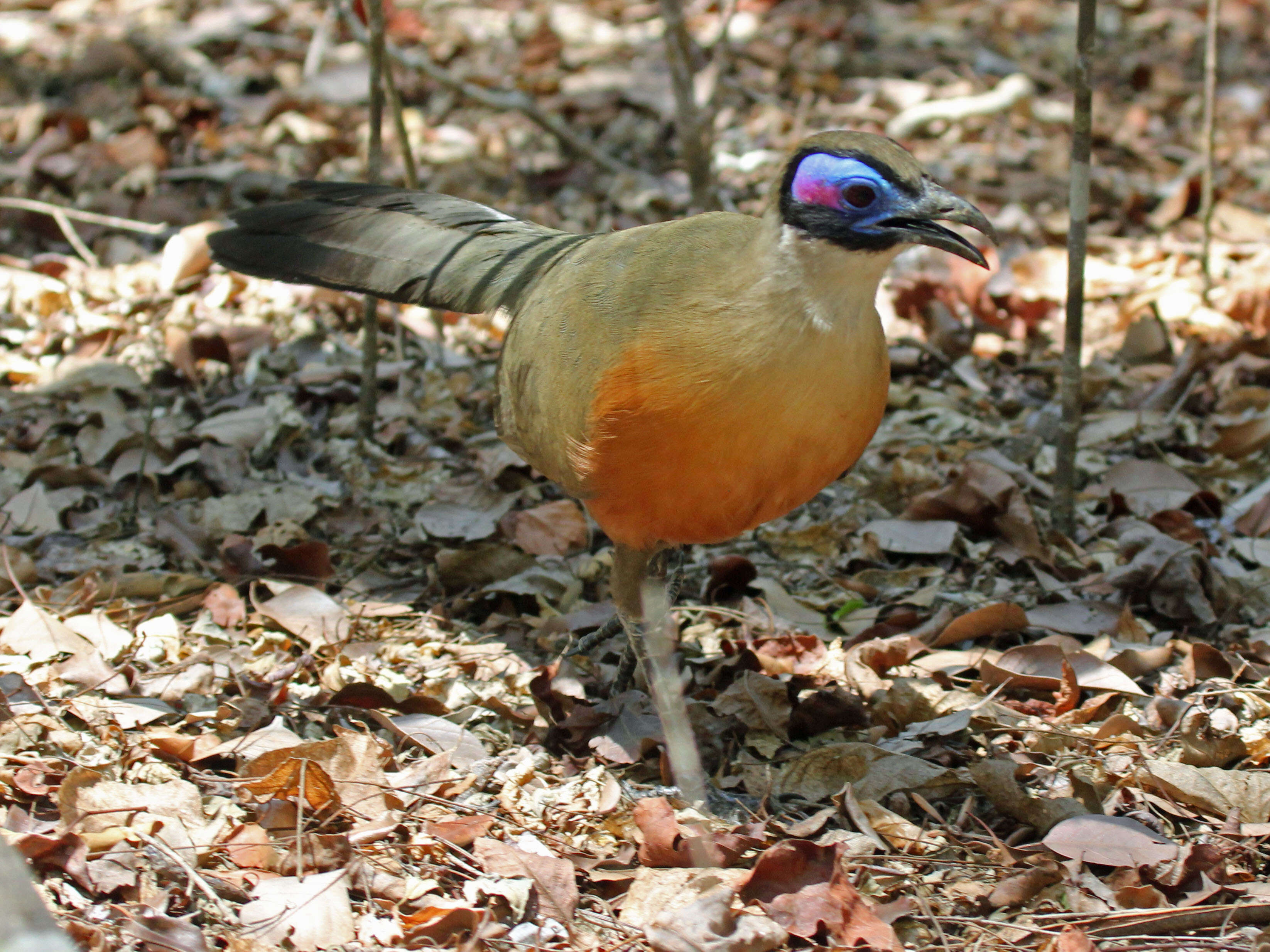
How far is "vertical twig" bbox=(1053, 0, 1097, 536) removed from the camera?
14.2 ft

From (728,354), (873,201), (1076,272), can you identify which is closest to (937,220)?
(873,201)

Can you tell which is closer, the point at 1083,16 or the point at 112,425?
the point at 1083,16

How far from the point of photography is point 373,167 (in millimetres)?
5188


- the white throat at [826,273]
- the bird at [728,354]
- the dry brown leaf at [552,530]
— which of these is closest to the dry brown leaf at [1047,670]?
the bird at [728,354]

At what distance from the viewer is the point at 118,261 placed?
6500mm

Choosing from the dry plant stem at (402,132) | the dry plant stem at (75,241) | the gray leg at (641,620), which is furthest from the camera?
the dry plant stem at (75,241)

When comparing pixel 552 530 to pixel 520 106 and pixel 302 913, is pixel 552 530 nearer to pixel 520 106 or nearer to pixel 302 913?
pixel 302 913

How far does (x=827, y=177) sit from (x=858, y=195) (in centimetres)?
9

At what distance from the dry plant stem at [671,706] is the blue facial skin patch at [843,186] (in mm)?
1351

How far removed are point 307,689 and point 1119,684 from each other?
8.42 feet

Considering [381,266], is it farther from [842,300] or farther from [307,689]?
[842,300]

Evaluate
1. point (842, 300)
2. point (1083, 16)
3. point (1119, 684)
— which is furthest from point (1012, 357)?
point (842, 300)

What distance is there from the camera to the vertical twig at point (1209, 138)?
18.9 ft

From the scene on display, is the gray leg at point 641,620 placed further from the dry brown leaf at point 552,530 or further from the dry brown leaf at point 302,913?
the dry brown leaf at point 302,913
